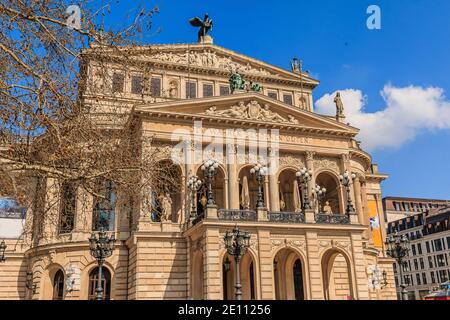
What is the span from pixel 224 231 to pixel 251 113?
11.8m

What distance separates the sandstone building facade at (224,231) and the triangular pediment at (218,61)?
6.23m

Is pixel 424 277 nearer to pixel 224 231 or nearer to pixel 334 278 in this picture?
pixel 334 278

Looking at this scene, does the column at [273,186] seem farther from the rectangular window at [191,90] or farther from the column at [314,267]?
the rectangular window at [191,90]

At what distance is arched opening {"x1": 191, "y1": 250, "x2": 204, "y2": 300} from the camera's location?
30.7 meters

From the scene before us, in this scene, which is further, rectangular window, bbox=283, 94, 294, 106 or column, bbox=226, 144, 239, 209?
rectangular window, bbox=283, 94, 294, 106

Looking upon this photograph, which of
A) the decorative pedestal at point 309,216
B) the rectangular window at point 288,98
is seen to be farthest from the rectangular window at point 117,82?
the rectangular window at point 288,98

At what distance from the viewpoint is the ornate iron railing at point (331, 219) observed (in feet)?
103

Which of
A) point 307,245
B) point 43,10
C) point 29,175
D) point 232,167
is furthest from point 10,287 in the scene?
point 43,10

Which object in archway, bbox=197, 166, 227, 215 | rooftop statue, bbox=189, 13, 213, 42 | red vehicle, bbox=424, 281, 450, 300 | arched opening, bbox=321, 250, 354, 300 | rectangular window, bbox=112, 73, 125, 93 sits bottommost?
red vehicle, bbox=424, 281, 450, 300

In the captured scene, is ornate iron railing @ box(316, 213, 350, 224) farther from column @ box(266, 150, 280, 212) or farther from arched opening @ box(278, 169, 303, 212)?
arched opening @ box(278, 169, 303, 212)

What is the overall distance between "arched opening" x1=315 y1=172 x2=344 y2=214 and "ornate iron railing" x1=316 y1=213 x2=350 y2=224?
299 inches

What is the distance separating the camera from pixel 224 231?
28.5m

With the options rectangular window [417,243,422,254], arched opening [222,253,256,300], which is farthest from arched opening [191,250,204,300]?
rectangular window [417,243,422,254]
